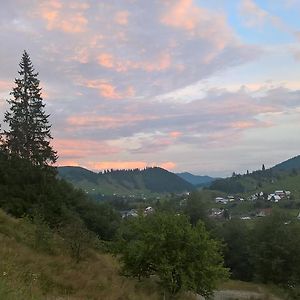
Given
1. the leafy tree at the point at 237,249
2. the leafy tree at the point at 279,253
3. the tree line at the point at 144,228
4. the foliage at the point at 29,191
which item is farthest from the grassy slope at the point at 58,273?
the leafy tree at the point at 237,249

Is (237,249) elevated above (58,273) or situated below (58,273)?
below

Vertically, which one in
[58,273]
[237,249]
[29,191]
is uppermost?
[29,191]

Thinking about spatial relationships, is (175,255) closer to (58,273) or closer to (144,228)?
(144,228)

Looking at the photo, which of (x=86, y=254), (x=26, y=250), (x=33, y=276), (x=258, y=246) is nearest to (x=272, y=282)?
(x=258, y=246)

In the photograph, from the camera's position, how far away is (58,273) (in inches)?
683

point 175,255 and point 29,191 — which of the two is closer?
point 175,255

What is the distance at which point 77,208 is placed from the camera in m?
54.9

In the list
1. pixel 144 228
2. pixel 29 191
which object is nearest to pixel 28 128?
pixel 29 191

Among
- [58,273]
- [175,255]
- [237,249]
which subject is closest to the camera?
[58,273]

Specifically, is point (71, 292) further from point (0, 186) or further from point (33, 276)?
point (0, 186)

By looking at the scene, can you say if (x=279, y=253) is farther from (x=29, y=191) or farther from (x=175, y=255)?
(x=175, y=255)

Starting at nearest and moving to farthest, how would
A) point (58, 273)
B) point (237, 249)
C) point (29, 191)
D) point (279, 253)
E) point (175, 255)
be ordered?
point (58, 273) → point (175, 255) → point (29, 191) → point (279, 253) → point (237, 249)

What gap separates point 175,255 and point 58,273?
6.20 metres

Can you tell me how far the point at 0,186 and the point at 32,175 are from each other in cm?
378
